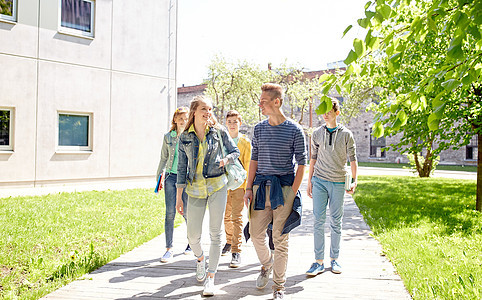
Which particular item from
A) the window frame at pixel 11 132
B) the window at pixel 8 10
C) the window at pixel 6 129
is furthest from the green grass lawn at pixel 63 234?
the window at pixel 8 10

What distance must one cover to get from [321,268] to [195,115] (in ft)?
7.95

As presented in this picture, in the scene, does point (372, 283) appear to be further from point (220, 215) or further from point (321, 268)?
point (220, 215)

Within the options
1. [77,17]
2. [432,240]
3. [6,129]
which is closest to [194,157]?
[432,240]

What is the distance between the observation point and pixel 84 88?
1402 centimetres

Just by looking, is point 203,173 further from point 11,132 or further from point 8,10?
point 8,10

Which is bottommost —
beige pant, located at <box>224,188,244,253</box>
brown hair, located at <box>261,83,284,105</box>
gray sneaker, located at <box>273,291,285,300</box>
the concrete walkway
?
the concrete walkway

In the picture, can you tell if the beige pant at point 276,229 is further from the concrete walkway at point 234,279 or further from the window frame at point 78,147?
the window frame at point 78,147

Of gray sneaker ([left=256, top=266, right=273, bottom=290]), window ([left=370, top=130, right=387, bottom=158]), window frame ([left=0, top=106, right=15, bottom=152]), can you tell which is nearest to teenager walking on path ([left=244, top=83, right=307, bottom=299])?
gray sneaker ([left=256, top=266, right=273, bottom=290])

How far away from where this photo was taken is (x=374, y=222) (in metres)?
8.20

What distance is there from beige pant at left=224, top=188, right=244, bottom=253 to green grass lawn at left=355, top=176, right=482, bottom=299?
2.08 meters

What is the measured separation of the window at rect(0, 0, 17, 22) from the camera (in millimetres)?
12486

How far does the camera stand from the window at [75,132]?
13648 mm

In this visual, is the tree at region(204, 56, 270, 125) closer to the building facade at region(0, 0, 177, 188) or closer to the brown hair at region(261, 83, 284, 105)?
the building facade at region(0, 0, 177, 188)

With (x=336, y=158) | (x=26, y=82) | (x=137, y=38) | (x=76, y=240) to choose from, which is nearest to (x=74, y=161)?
(x=26, y=82)
